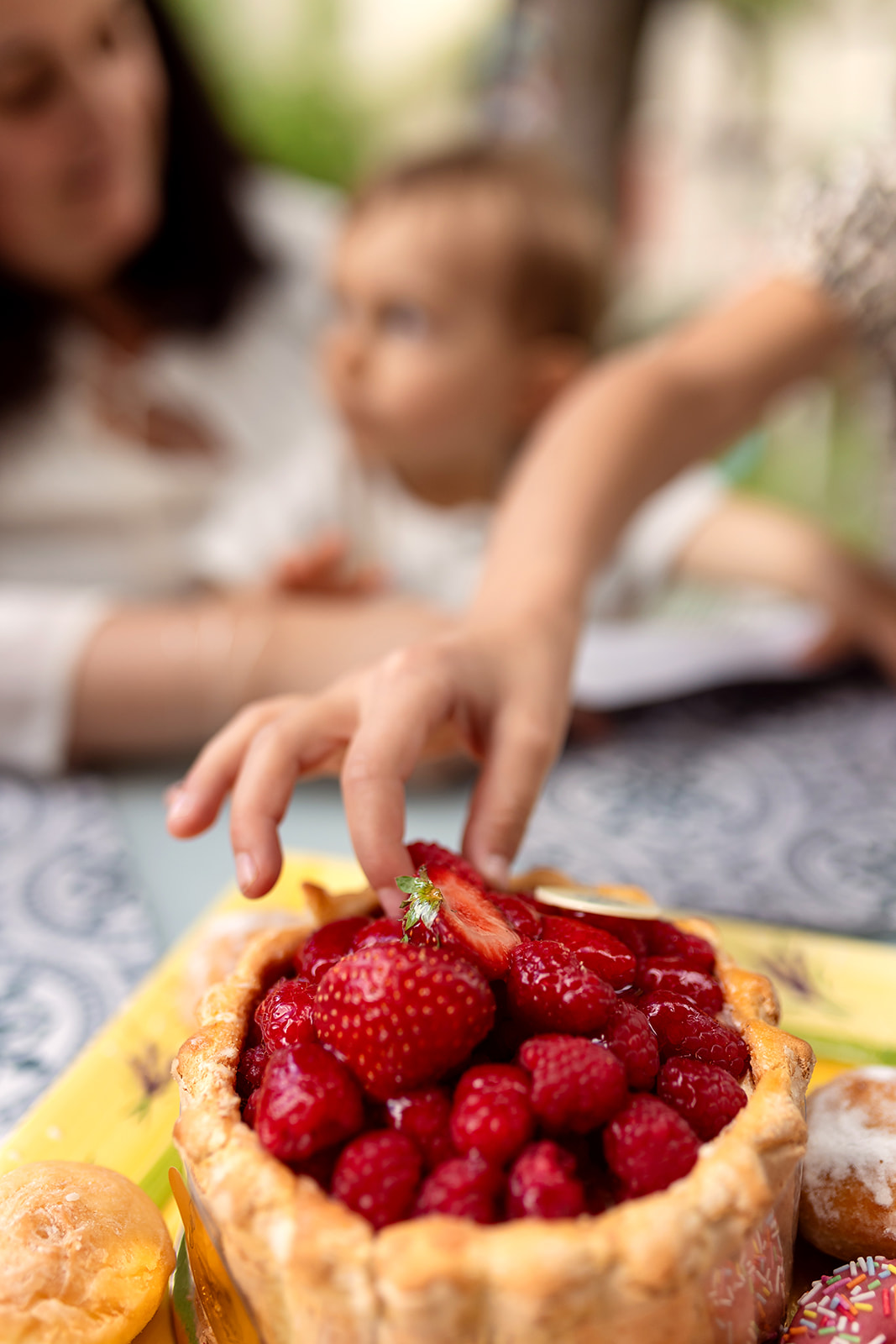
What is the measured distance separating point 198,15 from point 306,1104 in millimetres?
3611

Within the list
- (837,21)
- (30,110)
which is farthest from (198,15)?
(837,21)

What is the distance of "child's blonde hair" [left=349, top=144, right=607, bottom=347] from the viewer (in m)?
1.84

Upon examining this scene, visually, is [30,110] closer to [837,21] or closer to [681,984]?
[681,984]

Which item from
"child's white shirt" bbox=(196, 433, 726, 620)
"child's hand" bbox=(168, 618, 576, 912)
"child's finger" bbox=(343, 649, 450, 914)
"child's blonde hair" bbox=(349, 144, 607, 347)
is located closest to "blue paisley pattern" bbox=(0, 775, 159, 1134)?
"child's hand" bbox=(168, 618, 576, 912)

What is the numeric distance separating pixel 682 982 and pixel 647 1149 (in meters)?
0.16

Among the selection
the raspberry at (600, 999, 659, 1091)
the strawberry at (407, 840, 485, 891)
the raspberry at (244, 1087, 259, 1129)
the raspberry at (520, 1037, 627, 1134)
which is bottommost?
the raspberry at (244, 1087, 259, 1129)

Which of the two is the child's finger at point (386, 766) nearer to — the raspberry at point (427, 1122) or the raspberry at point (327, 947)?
the raspberry at point (327, 947)

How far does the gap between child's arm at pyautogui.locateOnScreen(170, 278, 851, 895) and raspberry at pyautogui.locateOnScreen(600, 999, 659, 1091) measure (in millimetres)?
182

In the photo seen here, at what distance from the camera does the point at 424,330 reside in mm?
1788

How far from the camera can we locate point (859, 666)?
1657mm

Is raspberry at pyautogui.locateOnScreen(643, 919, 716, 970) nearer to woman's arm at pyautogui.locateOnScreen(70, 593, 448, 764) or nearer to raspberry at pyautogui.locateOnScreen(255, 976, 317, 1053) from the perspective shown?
raspberry at pyautogui.locateOnScreen(255, 976, 317, 1053)

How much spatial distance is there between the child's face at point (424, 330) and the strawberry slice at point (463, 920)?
129 centimetres

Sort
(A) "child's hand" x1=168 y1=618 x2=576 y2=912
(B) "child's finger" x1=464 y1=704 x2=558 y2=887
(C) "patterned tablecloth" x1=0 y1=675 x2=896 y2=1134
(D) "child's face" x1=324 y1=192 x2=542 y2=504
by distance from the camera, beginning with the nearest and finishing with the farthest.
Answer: (A) "child's hand" x1=168 y1=618 x2=576 y2=912 → (B) "child's finger" x1=464 y1=704 x2=558 y2=887 → (C) "patterned tablecloth" x1=0 y1=675 x2=896 y2=1134 → (D) "child's face" x1=324 y1=192 x2=542 y2=504

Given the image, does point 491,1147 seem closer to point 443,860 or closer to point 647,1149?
point 647,1149
